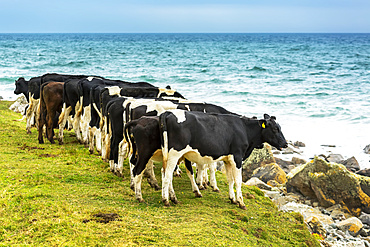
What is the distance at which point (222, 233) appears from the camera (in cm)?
799

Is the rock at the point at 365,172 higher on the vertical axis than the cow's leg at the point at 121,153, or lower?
lower

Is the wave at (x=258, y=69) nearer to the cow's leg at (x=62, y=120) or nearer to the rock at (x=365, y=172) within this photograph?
the rock at (x=365, y=172)

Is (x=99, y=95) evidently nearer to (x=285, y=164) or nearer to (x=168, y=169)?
(x=168, y=169)

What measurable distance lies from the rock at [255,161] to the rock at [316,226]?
5631 millimetres

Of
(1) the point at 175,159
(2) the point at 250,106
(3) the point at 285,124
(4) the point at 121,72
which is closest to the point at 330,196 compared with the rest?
(1) the point at 175,159

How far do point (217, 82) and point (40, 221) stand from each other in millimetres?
38642

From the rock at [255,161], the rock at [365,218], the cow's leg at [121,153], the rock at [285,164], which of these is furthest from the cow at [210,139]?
the rock at [285,164]

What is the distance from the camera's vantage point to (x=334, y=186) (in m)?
13.7

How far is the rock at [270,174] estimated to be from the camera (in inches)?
634

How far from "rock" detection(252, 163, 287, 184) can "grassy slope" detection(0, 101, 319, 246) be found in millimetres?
4024

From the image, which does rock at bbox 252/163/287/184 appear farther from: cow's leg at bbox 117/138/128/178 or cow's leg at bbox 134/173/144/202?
cow's leg at bbox 134/173/144/202

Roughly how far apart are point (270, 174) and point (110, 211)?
9.10 m

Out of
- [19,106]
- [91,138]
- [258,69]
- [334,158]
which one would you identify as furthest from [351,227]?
[258,69]

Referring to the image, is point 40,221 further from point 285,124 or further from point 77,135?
point 285,124
